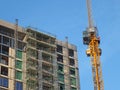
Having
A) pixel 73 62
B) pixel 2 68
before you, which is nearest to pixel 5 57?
pixel 2 68

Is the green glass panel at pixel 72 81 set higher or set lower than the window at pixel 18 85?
higher

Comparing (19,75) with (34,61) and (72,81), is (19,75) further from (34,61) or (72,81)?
(72,81)

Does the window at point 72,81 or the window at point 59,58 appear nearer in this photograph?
the window at point 72,81

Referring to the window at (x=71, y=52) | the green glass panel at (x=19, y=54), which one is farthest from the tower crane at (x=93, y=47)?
the green glass panel at (x=19, y=54)

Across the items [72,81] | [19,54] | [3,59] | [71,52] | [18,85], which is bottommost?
[18,85]

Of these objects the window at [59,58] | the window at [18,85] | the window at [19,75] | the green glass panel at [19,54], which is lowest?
the window at [18,85]

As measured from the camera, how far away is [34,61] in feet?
436

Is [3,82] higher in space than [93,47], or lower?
lower

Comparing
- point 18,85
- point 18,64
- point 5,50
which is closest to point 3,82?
point 18,85

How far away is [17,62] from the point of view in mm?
129875

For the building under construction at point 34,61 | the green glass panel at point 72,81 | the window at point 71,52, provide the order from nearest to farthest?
the building under construction at point 34,61, the green glass panel at point 72,81, the window at point 71,52

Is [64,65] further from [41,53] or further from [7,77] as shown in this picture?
[7,77]

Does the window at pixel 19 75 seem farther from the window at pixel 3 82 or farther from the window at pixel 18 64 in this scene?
the window at pixel 3 82

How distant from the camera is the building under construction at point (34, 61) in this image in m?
128
